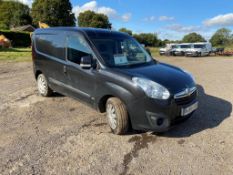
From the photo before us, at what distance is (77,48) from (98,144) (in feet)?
6.73

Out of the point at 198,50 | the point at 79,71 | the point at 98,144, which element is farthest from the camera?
the point at 198,50

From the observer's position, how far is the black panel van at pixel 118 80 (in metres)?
4.00

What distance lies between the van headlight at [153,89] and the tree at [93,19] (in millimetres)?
68706

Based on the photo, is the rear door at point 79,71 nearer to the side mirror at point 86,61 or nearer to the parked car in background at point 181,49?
the side mirror at point 86,61

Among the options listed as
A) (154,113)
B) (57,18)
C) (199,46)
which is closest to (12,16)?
(57,18)

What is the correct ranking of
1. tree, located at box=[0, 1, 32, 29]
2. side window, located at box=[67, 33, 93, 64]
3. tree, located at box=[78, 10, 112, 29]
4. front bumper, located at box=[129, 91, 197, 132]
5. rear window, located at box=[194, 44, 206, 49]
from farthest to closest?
tree, located at box=[78, 10, 112, 29] → tree, located at box=[0, 1, 32, 29] → rear window, located at box=[194, 44, 206, 49] → side window, located at box=[67, 33, 93, 64] → front bumper, located at box=[129, 91, 197, 132]

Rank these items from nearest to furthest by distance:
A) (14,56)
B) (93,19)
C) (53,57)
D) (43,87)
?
(53,57), (43,87), (14,56), (93,19)

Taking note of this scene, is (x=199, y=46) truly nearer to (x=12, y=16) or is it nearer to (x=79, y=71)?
(x=79, y=71)

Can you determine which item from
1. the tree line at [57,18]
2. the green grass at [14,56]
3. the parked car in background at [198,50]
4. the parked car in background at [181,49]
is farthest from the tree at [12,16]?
the parked car in background at [198,50]

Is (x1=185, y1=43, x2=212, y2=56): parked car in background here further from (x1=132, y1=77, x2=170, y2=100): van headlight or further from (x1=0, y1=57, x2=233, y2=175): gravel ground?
(x1=132, y1=77, x2=170, y2=100): van headlight

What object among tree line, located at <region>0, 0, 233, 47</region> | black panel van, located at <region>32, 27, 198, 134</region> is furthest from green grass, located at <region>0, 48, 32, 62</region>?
tree line, located at <region>0, 0, 233, 47</region>

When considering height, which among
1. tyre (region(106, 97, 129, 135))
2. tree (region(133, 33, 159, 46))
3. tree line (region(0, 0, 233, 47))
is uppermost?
tree line (region(0, 0, 233, 47))

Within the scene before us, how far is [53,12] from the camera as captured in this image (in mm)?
60062

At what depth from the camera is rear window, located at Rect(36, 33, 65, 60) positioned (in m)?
5.52
